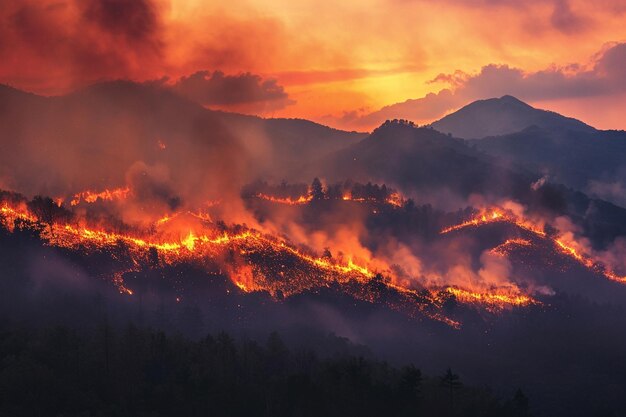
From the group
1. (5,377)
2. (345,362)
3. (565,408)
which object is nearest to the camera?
(5,377)

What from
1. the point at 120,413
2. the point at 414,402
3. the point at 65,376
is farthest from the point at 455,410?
the point at 65,376

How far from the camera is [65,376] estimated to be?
14438cm

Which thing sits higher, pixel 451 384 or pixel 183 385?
pixel 451 384

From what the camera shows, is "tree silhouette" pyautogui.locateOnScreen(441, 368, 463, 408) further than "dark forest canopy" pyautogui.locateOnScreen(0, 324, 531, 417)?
Yes

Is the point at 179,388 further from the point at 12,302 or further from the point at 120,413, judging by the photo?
the point at 12,302

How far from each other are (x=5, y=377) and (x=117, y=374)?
20676mm

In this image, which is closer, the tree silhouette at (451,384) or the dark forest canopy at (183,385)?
the dark forest canopy at (183,385)

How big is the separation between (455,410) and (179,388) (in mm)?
51179

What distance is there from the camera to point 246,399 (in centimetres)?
15000

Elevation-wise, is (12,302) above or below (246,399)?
above

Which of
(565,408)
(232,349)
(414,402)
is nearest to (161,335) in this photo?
(232,349)

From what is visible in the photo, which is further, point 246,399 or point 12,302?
point 12,302

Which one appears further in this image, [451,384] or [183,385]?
[451,384]

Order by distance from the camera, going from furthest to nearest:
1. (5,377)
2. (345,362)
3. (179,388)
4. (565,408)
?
1. (565,408)
2. (345,362)
3. (179,388)
4. (5,377)
